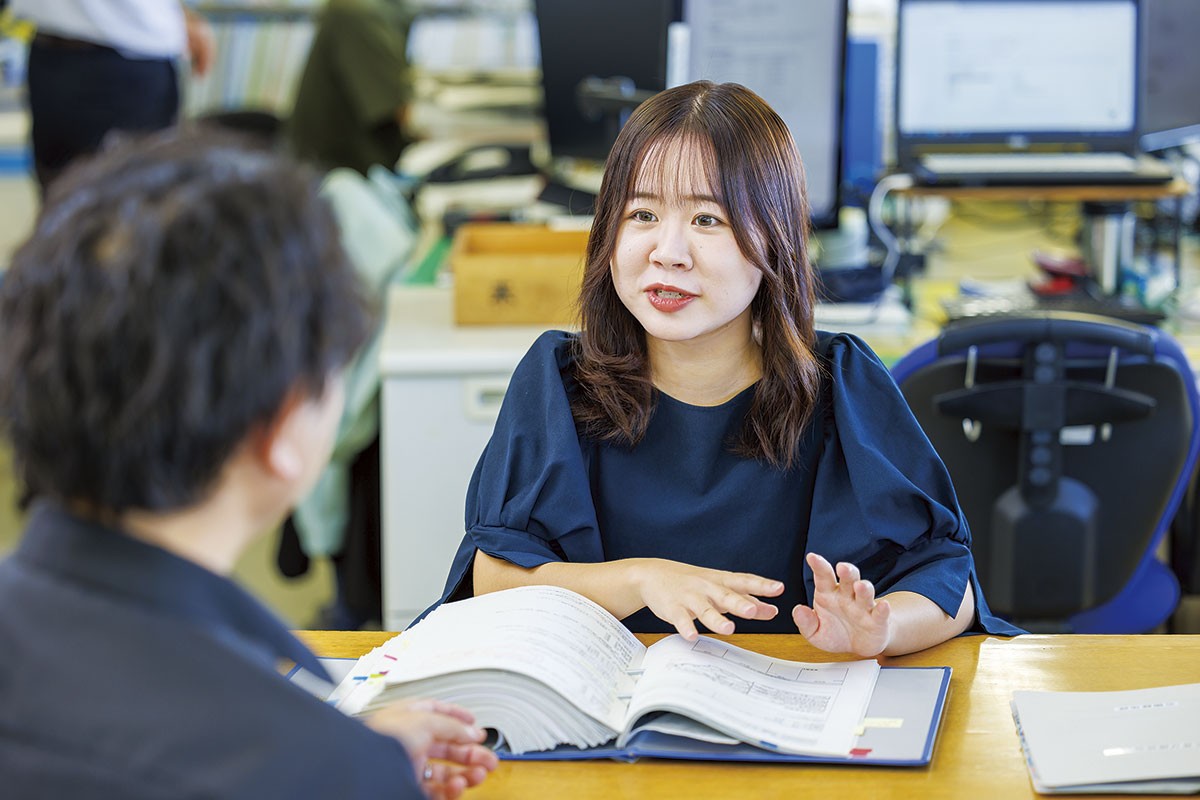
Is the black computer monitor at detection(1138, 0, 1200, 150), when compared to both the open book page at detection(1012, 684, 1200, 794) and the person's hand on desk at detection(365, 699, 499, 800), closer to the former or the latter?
the open book page at detection(1012, 684, 1200, 794)

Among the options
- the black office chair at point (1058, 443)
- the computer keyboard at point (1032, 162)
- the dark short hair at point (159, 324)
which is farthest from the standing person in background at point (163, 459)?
the computer keyboard at point (1032, 162)

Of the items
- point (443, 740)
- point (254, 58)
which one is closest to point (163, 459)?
point (443, 740)

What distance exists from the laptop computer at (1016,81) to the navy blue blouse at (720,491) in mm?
1274

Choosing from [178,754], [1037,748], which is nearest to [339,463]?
[1037,748]

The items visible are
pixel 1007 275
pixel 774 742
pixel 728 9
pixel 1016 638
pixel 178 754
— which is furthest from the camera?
pixel 1007 275

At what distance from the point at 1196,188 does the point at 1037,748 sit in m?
2.30

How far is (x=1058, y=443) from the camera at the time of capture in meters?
1.72

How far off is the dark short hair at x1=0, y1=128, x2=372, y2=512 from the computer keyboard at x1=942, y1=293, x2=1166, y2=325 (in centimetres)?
175

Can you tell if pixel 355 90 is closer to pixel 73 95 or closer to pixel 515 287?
pixel 73 95

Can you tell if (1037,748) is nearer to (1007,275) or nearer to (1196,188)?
(1007,275)

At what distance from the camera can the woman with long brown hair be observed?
1316 millimetres

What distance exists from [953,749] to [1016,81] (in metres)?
1.85

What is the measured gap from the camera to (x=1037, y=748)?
997 mm

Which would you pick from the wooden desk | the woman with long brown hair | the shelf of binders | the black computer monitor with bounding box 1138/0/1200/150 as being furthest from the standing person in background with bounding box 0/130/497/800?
the shelf of binders
